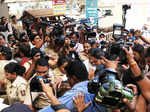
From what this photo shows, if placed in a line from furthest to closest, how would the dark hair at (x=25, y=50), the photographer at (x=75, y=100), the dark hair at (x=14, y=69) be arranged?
the dark hair at (x=25, y=50)
the dark hair at (x=14, y=69)
the photographer at (x=75, y=100)

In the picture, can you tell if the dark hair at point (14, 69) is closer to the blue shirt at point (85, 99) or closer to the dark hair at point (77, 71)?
the dark hair at point (77, 71)

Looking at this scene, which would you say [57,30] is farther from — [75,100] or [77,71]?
[75,100]

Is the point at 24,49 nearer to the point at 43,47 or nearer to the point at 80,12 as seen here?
the point at 43,47

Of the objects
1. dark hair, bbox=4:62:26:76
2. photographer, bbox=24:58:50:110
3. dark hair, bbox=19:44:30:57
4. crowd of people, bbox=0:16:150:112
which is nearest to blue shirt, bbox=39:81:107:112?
crowd of people, bbox=0:16:150:112

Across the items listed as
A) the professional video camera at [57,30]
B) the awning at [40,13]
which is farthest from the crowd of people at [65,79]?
the awning at [40,13]

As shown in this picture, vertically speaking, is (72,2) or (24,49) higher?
(72,2)

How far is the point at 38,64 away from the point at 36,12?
230 inches

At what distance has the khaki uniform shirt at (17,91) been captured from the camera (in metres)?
2.04

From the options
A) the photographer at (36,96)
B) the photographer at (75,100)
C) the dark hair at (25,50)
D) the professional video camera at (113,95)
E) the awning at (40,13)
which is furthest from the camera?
the awning at (40,13)

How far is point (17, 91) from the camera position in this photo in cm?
206

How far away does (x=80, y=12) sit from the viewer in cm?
899

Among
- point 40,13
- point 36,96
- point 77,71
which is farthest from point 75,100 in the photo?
point 40,13

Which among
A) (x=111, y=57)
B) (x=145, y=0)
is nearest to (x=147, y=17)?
(x=145, y=0)

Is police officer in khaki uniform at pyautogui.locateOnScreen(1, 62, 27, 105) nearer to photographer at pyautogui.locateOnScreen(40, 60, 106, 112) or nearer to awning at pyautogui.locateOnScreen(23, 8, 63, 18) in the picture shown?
photographer at pyautogui.locateOnScreen(40, 60, 106, 112)
